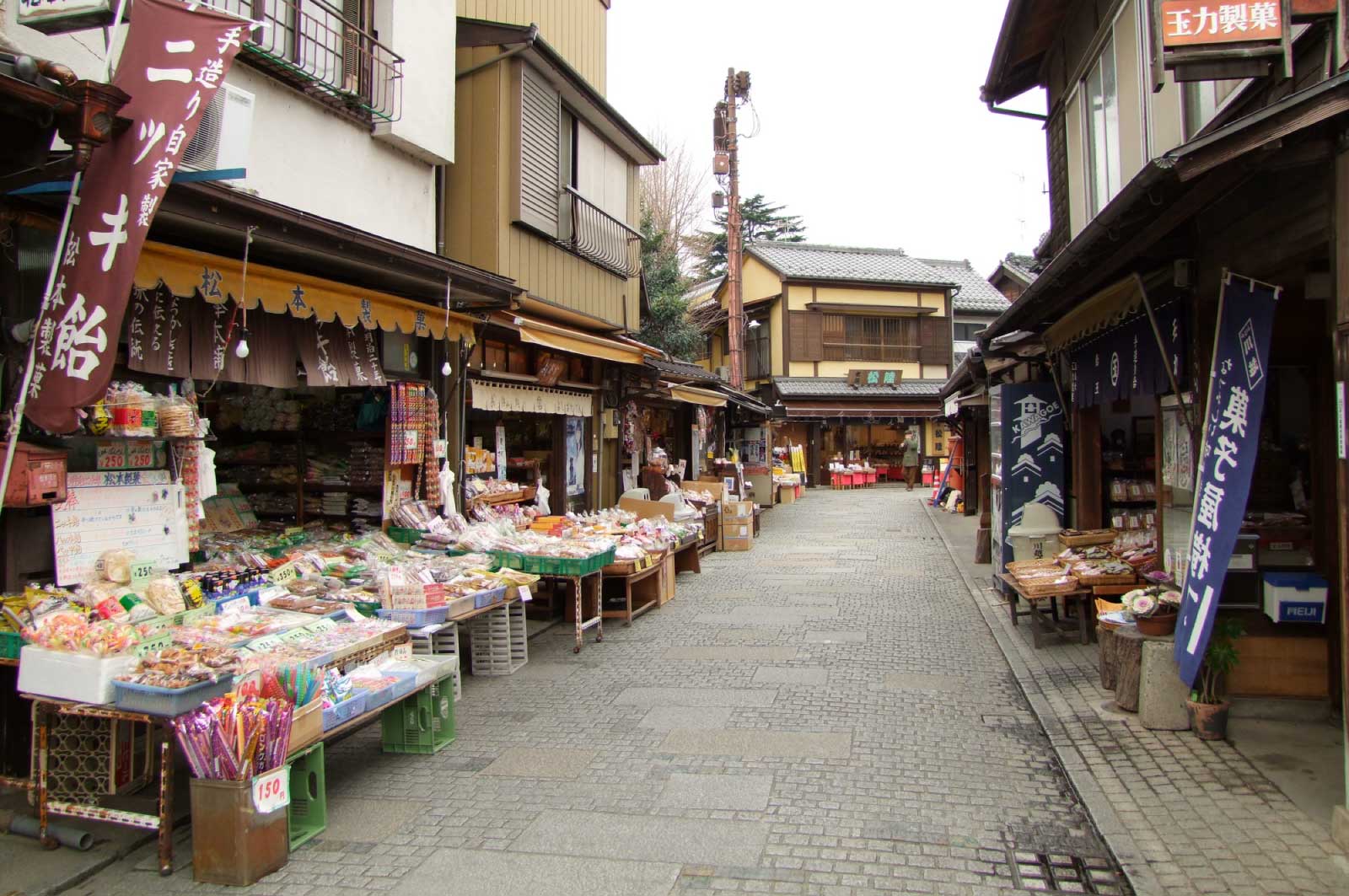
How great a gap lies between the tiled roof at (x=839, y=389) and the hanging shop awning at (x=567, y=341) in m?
21.4

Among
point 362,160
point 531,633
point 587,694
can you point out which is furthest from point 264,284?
point 531,633

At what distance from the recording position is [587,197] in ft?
42.6

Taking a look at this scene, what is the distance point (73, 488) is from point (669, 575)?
7503 mm

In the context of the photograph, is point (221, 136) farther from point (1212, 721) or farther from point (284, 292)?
point (1212, 721)

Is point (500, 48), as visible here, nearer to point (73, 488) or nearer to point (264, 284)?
point (264, 284)

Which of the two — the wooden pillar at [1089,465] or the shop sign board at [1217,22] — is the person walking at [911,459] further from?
the shop sign board at [1217,22]

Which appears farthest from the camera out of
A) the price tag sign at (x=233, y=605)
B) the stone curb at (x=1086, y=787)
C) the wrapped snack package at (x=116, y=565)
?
the price tag sign at (x=233, y=605)

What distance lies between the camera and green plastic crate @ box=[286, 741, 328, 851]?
15.0 feet

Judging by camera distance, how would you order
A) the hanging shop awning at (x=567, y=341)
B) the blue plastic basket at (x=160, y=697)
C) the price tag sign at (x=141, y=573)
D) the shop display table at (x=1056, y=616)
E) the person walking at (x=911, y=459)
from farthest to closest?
the person walking at (x=911, y=459) < the hanging shop awning at (x=567, y=341) < the shop display table at (x=1056, y=616) < the price tag sign at (x=141, y=573) < the blue plastic basket at (x=160, y=697)

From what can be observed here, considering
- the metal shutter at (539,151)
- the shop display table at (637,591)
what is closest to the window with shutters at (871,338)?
the metal shutter at (539,151)

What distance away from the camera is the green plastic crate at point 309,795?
15.0 feet

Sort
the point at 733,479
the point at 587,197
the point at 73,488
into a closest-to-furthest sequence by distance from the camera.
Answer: the point at 73,488 < the point at 587,197 < the point at 733,479

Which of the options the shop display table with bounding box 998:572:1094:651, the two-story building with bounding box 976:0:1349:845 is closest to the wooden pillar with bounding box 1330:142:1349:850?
the two-story building with bounding box 976:0:1349:845

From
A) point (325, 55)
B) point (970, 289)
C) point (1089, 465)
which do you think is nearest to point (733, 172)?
point (1089, 465)
